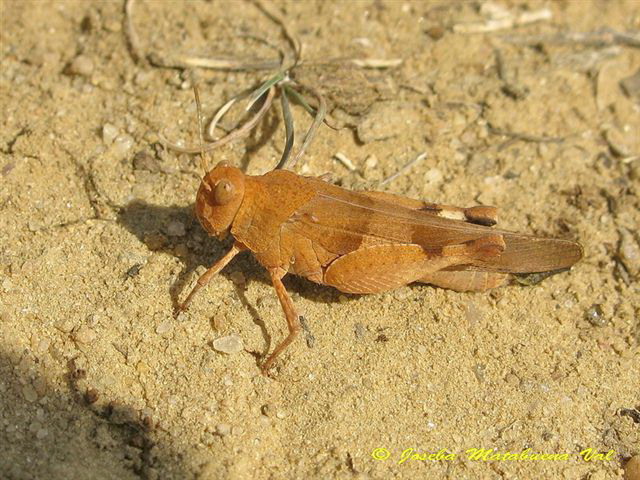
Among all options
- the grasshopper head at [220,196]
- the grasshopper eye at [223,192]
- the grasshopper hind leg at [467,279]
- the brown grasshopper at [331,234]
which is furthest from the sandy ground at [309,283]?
the grasshopper eye at [223,192]

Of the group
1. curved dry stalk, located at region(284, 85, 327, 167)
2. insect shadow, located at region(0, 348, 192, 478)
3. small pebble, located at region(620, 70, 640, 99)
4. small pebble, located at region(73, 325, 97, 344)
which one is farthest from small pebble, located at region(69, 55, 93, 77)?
small pebble, located at region(620, 70, 640, 99)

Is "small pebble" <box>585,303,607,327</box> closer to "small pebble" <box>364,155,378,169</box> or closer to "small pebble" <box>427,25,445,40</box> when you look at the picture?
"small pebble" <box>364,155,378,169</box>

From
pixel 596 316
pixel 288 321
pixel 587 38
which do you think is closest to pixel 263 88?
pixel 288 321

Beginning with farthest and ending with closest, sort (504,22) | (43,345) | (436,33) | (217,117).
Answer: (504,22) → (436,33) → (217,117) → (43,345)

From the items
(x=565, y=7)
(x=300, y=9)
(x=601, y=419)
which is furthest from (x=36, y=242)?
(x=565, y=7)

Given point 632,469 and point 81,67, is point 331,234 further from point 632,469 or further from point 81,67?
point 81,67

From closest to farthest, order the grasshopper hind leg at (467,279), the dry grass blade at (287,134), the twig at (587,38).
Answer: the grasshopper hind leg at (467,279) < the dry grass blade at (287,134) < the twig at (587,38)

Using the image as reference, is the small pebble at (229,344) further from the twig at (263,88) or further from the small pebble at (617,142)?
the small pebble at (617,142)
